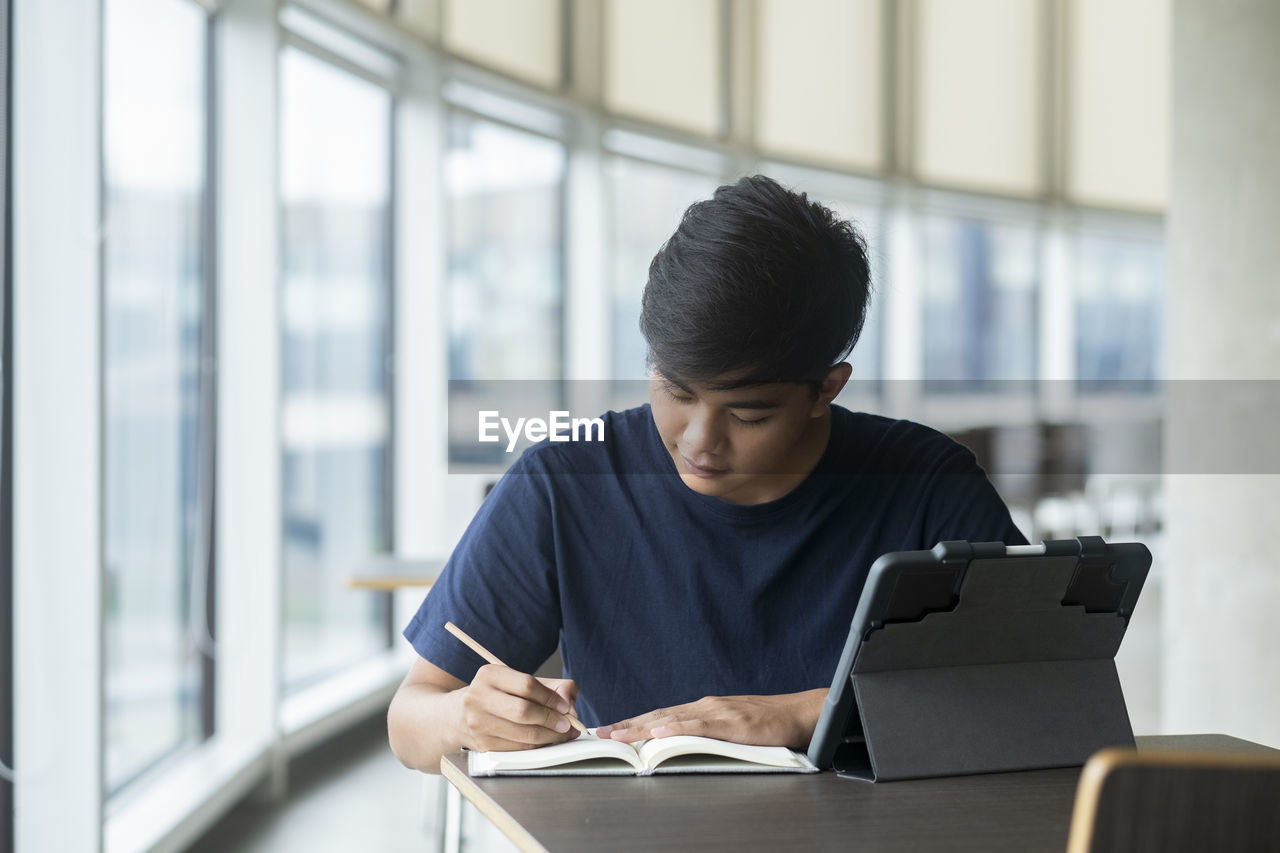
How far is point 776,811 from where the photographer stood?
971 millimetres

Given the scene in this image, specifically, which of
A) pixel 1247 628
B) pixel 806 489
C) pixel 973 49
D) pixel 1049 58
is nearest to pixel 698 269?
pixel 806 489

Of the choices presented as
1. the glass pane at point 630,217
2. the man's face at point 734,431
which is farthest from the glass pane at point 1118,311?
the man's face at point 734,431

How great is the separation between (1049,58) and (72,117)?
693cm

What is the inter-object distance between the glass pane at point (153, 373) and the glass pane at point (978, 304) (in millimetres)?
5075

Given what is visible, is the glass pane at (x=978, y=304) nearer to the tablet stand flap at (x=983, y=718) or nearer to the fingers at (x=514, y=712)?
the tablet stand flap at (x=983, y=718)

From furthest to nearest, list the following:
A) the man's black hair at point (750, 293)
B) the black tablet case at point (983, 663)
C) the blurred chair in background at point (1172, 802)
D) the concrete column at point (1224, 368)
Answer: the concrete column at point (1224, 368) < the man's black hair at point (750, 293) < the black tablet case at point (983, 663) < the blurred chair in background at point (1172, 802)

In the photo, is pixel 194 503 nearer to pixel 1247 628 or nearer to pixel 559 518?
pixel 559 518

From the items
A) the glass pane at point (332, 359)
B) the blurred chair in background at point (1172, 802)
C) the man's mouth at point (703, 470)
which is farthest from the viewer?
the glass pane at point (332, 359)

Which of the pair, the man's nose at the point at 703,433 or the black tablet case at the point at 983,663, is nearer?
the black tablet case at the point at 983,663

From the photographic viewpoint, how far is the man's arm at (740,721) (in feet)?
3.67

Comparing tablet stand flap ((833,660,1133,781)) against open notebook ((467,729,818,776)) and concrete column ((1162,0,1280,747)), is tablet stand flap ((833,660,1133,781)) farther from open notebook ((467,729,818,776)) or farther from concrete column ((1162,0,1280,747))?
concrete column ((1162,0,1280,747))

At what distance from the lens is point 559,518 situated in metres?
1.35

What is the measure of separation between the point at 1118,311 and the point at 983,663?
7893mm

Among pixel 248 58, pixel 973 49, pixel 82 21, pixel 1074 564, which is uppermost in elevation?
pixel 973 49
